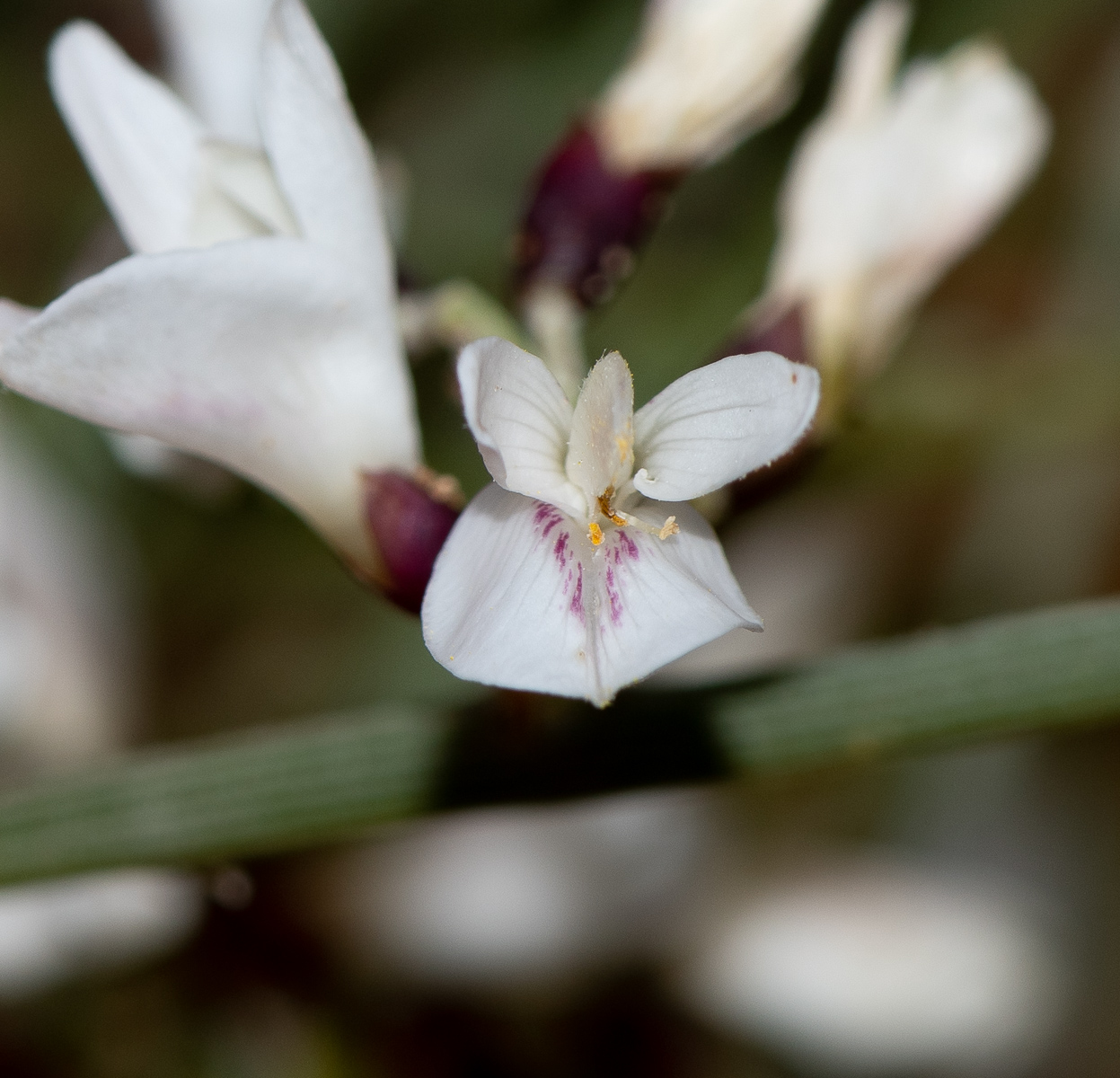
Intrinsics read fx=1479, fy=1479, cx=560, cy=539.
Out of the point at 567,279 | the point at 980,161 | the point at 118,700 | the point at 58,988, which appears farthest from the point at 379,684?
the point at 980,161

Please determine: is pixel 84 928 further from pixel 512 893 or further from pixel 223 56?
pixel 223 56

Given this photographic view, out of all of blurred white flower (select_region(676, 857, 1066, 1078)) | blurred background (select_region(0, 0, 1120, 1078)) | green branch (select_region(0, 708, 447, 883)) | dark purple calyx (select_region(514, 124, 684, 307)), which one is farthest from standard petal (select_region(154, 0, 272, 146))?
blurred white flower (select_region(676, 857, 1066, 1078))

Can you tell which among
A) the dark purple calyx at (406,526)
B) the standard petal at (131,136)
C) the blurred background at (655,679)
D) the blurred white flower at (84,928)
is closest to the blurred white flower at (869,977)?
A: the blurred background at (655,679)

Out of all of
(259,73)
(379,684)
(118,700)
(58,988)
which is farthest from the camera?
(379,684)

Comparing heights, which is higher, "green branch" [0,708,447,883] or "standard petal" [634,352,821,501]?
"standard petal" [634,352,821,501]

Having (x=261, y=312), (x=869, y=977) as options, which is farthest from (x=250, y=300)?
(x=869, y=977)

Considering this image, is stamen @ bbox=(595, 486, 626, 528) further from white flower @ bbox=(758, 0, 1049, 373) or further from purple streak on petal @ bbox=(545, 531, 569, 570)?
white flower @ bbox=(758, 0, 1049, 373)

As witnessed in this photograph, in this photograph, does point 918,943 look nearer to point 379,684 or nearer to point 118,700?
point 379,684
